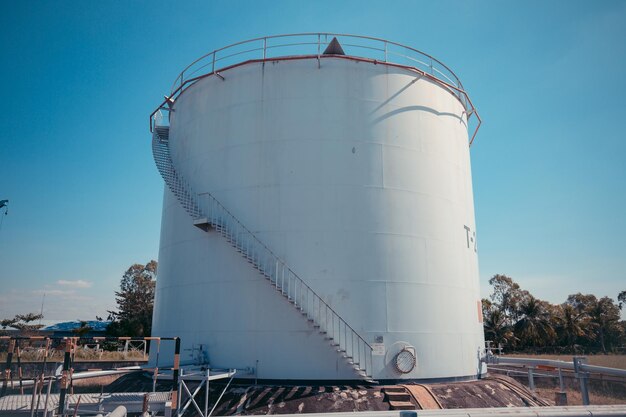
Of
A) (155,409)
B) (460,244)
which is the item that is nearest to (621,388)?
(460,244)

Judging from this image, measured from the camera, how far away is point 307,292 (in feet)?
43.7

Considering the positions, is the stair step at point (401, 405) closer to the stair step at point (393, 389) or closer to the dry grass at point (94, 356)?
the stair step at point (393, 389)

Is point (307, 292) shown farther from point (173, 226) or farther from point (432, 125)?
point (432, 125)

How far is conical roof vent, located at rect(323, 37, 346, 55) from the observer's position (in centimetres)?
1612

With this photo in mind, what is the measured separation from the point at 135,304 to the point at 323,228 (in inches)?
1626

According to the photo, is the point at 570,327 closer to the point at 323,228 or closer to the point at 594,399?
the point at 594,399

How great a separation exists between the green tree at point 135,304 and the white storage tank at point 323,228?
98.5 ft

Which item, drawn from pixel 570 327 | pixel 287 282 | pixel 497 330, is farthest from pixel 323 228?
pixel 570 327

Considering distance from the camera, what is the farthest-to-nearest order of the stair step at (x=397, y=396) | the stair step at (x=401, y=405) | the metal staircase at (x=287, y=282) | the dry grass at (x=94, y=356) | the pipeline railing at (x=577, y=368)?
the dry grass at (x=94, y=356), the pipeline railing at (x=577, y=368), the metal staircase at (x=287, y=282), the stair step at (x=397, y=396), the stair step at (x=401, y=405)

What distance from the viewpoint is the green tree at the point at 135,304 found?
142 feet

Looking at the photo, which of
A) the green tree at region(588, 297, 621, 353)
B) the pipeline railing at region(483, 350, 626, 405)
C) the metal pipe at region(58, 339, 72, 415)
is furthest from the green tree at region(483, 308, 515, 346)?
the metal pipe at region(58, 339, 72, 415)

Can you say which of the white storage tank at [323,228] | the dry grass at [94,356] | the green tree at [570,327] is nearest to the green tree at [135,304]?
the dry grass at [94,356]

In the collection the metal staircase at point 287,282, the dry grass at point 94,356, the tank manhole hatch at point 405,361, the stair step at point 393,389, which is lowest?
the dry grass at point 94,356

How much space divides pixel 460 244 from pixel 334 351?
6.22 metres
